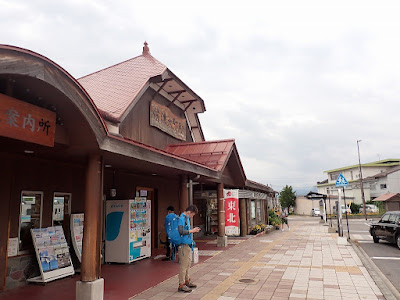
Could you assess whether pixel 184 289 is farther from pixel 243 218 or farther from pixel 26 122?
pixel 243 218

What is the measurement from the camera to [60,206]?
8.44 m

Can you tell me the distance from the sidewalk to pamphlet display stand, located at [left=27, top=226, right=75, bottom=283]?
2487 millimetres

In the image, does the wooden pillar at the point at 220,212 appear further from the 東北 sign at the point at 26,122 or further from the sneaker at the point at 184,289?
the 東北 sign at the point at 26,122

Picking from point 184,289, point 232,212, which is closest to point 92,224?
point 184,289

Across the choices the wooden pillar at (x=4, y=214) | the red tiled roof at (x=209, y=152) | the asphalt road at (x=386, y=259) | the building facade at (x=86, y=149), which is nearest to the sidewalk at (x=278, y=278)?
the asphalt road at (x=386, y=259)

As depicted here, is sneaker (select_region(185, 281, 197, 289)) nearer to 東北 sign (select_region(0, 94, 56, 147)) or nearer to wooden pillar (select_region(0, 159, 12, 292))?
wooden pillar (select_region(0, 159, 12, 292))

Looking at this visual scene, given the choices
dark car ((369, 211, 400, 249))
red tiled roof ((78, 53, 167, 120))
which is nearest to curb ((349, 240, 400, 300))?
dark car ((369, 211, 400, 249))

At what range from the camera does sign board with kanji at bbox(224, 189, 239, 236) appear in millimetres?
15553

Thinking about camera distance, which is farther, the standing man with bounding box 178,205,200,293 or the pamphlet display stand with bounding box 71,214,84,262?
the pamphlet display stand with bounding box 71,214,84,262

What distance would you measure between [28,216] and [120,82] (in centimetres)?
729

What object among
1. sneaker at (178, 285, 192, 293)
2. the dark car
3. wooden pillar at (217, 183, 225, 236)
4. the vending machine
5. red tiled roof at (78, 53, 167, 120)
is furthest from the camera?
wooden pillar at (217, 183, 225, 236)

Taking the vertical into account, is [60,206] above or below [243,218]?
above

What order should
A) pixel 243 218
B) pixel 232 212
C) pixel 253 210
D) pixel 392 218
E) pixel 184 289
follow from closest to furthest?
pixel 184 289
pixel 392 218
pixel 232 212
pixel 243 218
pixel 253 210

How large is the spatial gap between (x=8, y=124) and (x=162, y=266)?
659 centimetres
